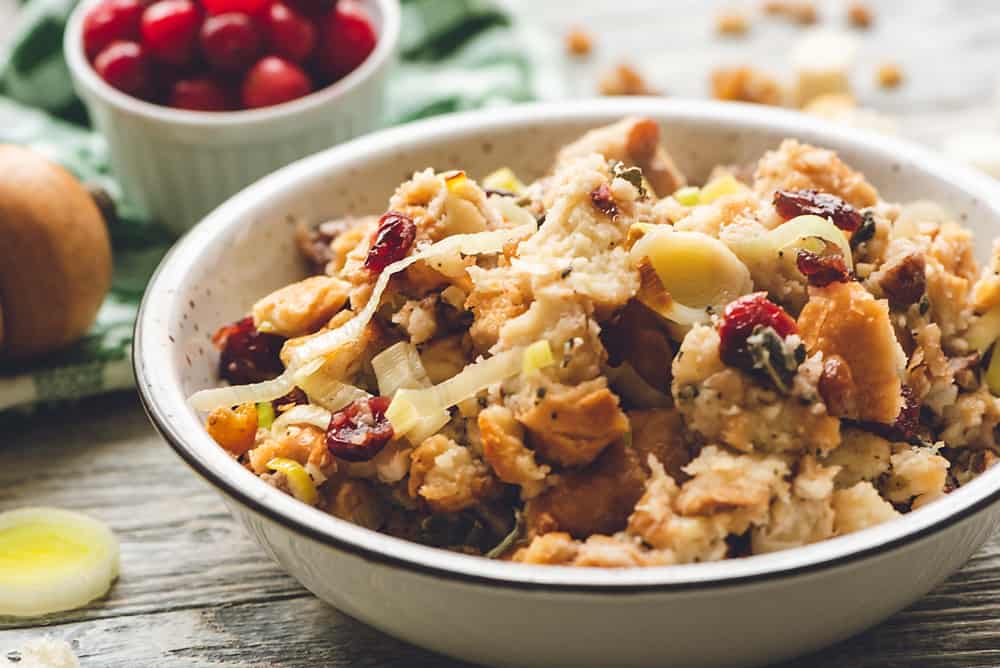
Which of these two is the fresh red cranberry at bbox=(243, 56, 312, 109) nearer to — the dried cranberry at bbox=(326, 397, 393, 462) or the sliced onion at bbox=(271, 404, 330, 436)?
the sliced onion at bbox=(271, 404, 330, 436)

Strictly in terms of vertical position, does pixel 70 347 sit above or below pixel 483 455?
below

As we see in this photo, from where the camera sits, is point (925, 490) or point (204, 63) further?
point (204, 63)

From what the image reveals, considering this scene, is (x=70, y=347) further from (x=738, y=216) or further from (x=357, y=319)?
(x=738, y=216)

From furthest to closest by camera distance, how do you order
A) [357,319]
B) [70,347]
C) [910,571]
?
→ 1. [70,347]
2. [357,319]
3. [910,571]

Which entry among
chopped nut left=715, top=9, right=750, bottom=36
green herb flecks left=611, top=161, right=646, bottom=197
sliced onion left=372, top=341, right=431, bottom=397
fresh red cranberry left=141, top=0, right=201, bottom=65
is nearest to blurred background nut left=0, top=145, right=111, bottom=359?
fresh red cranberry left=141, top=0, right=201, bottom=65

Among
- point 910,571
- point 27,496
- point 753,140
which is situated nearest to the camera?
point 910,571

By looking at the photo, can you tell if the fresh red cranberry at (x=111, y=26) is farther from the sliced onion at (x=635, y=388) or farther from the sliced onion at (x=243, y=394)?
the sliced onion at (x=635, y=388)

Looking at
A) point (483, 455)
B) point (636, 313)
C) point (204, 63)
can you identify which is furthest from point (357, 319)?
point (204, 63)

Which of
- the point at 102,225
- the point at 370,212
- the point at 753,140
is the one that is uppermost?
the point at 753,140

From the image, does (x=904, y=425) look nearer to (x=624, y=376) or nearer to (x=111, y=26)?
(x=624, y=376)
